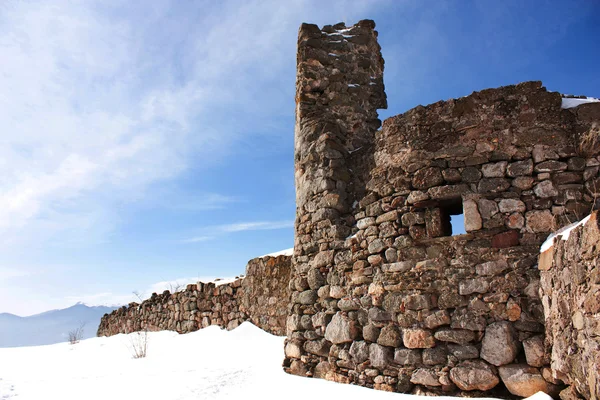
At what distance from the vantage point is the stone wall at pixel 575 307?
251 centimetres

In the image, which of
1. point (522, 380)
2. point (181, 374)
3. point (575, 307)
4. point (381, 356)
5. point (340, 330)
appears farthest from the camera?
point (181, 374)

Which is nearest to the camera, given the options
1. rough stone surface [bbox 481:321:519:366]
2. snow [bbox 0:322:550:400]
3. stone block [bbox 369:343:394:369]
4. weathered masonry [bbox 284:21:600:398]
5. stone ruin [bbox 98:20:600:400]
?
stone ruin [bbox 98:20:600:400]

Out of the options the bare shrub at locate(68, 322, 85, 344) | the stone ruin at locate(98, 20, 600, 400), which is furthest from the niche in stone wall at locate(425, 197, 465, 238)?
the bare shrub at locate(68, 322, 85, 344)

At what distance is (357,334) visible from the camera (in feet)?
14.8

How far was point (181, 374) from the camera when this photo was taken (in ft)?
18.8

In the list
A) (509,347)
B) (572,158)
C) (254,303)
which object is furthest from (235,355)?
(572,158)

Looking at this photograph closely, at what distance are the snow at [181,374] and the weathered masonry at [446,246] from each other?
364 mm

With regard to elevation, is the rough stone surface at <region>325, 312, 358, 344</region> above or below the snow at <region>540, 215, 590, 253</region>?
below

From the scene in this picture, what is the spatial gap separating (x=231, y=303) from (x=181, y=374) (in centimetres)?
276

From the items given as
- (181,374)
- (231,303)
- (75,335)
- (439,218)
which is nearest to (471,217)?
(439,218)

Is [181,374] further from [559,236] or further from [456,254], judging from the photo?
[559,236]

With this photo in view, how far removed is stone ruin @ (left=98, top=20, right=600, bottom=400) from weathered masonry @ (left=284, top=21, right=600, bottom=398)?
0.01 metres

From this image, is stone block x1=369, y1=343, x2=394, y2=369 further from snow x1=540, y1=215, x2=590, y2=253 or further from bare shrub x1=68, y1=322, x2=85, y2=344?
bare shrub x1=68, y1=322, x2=85, y2=344

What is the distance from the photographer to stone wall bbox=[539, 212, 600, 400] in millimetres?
2508
